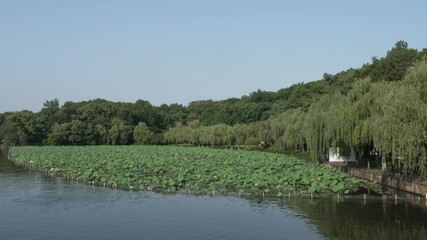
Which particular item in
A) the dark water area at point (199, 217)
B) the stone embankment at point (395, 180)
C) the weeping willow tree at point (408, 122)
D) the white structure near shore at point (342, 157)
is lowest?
the dark water area at point (199, 217)

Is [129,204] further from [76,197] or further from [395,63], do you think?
[395,63]

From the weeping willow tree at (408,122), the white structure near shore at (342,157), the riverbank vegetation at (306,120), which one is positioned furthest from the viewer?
the white structure near shore at (342,157)

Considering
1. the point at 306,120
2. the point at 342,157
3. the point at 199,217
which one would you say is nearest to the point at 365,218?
the point at 199,217

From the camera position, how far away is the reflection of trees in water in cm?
1400

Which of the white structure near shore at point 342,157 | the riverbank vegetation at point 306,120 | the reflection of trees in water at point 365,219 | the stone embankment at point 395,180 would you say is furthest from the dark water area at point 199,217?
the white structure near shore at point 342,157

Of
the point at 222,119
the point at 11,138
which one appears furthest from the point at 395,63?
the point at 11,138

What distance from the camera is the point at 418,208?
56.9 ft

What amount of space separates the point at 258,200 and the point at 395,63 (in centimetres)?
2869

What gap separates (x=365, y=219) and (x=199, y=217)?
532cm

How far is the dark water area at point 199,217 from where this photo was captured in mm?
13920

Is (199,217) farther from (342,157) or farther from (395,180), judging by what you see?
(342,157)

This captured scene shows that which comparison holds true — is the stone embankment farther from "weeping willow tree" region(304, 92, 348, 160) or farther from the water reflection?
"weeping willow tree" region(304, 92, 348, 160)

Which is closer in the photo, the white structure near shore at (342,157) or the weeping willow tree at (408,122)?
the weeping willow tree at (408,122)

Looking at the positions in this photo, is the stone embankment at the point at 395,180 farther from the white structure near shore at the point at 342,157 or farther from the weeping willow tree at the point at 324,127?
the white structure near shore at the point at 342,157
